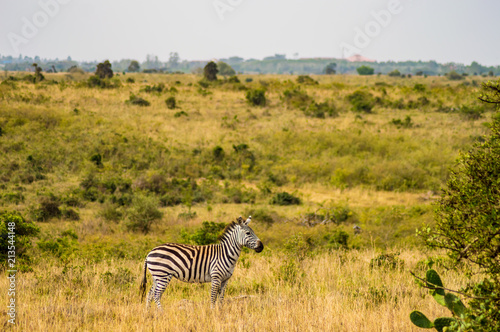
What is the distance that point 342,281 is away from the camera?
8.15 meters

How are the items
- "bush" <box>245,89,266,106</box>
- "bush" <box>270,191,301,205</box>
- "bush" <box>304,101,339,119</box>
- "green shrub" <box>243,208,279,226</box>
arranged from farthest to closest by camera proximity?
1. "bush" <box>245,89,266,106</box>
2. "bush" <box>304,101,339,119</box>
3. "bush" <box>270,191,301,205</box>
4. "green shrub" <box>243,208,279,226</box>

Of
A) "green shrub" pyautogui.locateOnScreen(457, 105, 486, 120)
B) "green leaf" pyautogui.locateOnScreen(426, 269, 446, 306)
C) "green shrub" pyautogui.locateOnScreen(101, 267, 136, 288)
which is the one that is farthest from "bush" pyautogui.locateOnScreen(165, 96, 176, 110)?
"green leaf" pyautogui.locateOnScreen(426, 269, 446, 306)

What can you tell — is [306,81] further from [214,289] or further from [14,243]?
[214,289]

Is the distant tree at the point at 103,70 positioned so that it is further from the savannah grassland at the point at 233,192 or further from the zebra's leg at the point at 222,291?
the zebra's leg at the point at 222,291

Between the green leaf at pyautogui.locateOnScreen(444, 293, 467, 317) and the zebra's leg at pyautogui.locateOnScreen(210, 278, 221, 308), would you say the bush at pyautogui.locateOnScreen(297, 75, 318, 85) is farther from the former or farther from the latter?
the green leaf at pyautogui.locateOnScreen(444, 293, 467, 317)

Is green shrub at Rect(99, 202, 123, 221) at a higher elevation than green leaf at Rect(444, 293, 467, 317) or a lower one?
lower

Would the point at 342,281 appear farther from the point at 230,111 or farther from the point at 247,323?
the point at 230,111

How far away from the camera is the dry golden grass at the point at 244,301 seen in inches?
229

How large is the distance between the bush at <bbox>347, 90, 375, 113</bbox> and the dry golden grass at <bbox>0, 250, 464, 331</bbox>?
30.9 meters

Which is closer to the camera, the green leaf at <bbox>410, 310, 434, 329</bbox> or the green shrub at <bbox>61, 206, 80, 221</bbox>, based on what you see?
the green leaf at <bbox>410, 310, 434, 329</bbox>

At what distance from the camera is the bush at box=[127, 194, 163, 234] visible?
1642cm

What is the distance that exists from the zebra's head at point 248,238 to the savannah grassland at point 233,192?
91cm

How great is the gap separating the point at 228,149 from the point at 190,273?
2270 cm

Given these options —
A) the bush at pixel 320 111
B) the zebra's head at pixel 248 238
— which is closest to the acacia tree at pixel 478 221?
the zebra's head at pixel 248 238
